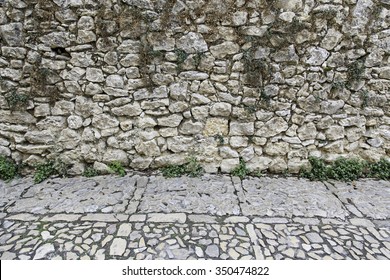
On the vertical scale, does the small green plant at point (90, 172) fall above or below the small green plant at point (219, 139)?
below

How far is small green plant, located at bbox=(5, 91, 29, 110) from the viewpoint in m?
3.04

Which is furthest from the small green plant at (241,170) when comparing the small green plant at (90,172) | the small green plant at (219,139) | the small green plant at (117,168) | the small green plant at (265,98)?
the small green plant at (90,172)

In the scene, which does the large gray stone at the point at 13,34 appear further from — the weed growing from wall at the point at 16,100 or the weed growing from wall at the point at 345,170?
the weed growing from wall at the point at 345,170

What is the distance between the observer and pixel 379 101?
3234mm

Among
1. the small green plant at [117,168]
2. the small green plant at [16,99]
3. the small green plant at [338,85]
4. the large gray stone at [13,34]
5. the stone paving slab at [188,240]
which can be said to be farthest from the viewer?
the small green plant at [117,168]

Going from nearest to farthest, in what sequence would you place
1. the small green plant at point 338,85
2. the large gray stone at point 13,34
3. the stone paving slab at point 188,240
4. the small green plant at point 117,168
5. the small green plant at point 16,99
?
the stone paving slab at point 188,240
the large gray stone at point 13,34
the small green plant at point 16,99
the small green plant at point 338,85
the small green plant at point 117,168

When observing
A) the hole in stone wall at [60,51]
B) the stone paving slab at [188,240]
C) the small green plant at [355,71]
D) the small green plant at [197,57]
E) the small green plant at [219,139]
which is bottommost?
the stone paving slab at [188,240]

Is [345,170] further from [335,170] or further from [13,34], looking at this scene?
[13,34]

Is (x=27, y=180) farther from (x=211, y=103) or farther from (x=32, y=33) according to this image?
(x=211, y=103)

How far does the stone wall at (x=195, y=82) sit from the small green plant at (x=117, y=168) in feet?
0.28

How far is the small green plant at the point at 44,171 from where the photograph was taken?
3121mm

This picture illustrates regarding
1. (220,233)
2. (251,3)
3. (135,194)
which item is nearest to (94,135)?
(135,194)

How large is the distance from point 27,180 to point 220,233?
2.58 metres

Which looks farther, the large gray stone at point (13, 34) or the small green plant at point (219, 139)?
the small green plant at point (219, 139)
